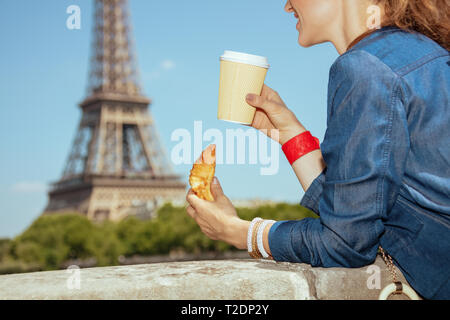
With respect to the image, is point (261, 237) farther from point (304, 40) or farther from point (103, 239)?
point (103, 239)

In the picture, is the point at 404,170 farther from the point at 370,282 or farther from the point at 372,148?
the point at 370,282

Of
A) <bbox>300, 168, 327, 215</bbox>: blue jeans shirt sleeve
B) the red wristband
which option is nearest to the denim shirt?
<bbox>300, 168, 327, 215</bbox>: blue jeans shirt sleeve

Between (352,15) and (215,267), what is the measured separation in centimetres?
86

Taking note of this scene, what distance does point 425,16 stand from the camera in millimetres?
1692

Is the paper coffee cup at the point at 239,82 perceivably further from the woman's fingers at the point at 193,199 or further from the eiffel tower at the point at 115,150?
the eiffel tower at the point at 115,150

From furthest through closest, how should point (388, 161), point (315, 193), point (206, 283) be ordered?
1. point (315, 193)
2. point (206, 283)
3. point (388, 161)

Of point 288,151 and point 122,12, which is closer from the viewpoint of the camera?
point 288,151

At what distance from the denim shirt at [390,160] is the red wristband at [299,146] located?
1.71 feet

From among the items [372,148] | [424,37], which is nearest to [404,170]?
[372,148]

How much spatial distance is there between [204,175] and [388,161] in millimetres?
649

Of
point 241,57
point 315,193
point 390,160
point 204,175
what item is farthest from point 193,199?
point 390,160

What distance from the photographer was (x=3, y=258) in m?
31.1

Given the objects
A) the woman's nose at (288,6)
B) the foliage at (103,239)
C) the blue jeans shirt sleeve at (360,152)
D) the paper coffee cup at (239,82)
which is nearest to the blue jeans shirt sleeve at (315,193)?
the blue jeans shirt sleeve at (360,152)

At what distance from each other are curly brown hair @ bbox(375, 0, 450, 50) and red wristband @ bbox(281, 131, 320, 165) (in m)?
0.54
